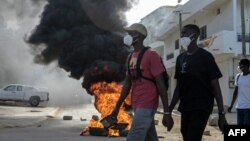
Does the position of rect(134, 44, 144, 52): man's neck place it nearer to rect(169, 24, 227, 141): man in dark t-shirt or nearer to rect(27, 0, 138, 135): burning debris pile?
rect(169, 24, 227, 141): man in dark t-shirt

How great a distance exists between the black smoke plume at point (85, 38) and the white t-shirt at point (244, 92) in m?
6.74

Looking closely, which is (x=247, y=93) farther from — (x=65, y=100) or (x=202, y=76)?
(x=65, y=100)

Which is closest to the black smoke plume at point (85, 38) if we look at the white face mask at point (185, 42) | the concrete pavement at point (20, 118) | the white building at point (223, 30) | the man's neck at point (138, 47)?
the concrete pavement at point (20, 118)

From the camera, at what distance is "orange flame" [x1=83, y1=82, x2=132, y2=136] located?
12078 mm

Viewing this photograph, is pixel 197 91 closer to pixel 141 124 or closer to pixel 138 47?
pixel 141 124

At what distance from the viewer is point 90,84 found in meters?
14.4

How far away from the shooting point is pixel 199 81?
4938 millimetres

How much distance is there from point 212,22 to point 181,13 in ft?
13.0

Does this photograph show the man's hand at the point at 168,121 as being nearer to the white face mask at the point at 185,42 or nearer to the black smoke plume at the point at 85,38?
the white face mask at the point at 185,42

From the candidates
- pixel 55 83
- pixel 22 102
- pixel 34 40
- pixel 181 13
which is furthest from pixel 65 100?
pixel 34 40

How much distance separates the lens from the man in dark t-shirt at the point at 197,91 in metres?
4.88

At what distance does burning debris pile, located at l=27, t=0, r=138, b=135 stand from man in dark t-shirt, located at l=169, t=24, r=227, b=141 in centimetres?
849

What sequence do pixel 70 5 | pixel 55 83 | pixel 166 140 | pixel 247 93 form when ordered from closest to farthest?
pixel 247 93 < pixel 166 140 < pixel 70 5 < pixel 55 83

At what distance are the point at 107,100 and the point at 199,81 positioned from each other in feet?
27.4
